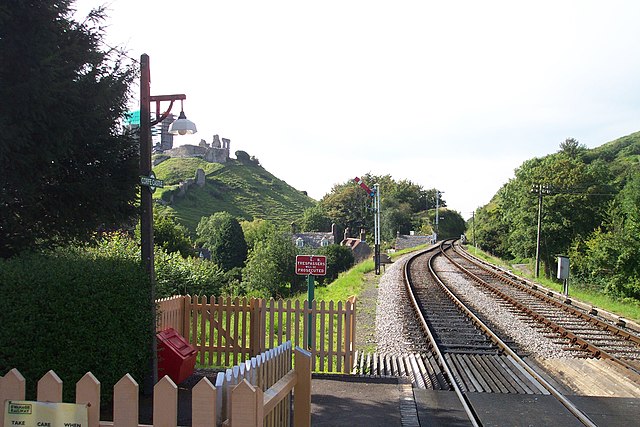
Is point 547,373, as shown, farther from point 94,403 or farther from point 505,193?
point 505,193

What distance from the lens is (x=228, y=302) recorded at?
9758mm

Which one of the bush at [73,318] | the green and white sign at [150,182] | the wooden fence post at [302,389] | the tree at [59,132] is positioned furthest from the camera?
the green and white sign at [150,182]

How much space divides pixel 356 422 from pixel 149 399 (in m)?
2.77

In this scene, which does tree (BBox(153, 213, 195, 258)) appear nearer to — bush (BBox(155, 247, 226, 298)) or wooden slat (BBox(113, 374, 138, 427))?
bush (BBox(155, 247, 226, 298))

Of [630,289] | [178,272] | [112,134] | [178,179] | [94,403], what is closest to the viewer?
[94,403]

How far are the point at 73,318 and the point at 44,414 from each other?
272 centimetres

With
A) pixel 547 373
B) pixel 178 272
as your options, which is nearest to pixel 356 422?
pixel 547 373

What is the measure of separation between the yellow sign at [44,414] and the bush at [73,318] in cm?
202

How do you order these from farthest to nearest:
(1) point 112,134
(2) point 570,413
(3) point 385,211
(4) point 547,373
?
(3) point 385,211 → (4) point 547,373 → (1) point 112,134 → (2) point 570,413

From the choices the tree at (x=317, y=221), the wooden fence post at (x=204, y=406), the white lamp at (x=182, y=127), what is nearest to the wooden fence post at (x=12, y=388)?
the wooden fence post at (x=204, y=406)

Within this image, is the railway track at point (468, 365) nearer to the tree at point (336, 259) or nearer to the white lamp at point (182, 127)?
the white lamp at point (182, 127)

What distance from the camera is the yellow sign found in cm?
310

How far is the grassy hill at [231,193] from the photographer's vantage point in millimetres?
123250

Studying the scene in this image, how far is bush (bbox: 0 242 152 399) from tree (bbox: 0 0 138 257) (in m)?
0.70
